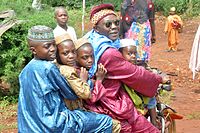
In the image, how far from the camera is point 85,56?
3354mm

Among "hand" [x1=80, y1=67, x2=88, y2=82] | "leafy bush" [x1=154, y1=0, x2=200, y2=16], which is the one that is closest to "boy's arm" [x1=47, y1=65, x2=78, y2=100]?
"hand" [x1=80, y1=67, x2=88, y2=82]

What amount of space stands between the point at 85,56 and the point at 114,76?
0.32m

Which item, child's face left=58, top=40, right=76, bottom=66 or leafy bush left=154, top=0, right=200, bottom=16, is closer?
child's face left=58, top=40, right=76, bottom=66

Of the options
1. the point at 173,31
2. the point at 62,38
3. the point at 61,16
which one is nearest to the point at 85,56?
the point at 62,38

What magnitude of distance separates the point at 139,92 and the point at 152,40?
4.71 meters

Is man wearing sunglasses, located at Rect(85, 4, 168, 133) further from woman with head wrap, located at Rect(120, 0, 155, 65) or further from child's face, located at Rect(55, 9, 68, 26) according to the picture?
woman with head wrap, located at Rect(120, 0, 155, 65)

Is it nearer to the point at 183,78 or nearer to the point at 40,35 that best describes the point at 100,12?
the point at 40,35

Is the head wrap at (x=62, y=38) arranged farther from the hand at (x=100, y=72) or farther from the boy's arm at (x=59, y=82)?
the hand at (x=100, y=72)

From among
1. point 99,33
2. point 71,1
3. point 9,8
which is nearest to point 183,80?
point 9,8

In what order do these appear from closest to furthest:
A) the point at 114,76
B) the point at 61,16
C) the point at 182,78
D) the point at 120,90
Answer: the point at 114,76
the point at 120,90
the point at 61,16
the point at 182,78

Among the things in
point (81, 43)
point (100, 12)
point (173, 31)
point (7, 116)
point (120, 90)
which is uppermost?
point (100, 12)

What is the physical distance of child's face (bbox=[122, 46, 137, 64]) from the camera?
3.70 meters

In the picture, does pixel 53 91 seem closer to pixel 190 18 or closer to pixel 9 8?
pixel 9 8

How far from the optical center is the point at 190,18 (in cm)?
2028
